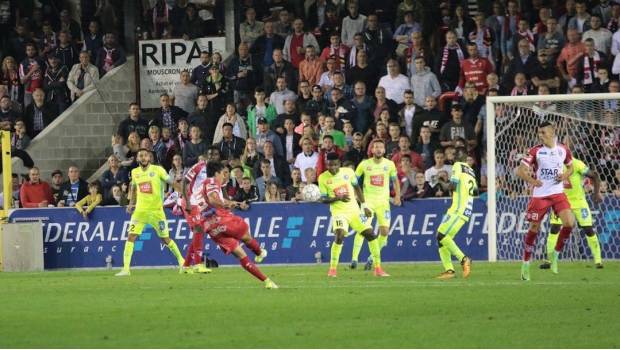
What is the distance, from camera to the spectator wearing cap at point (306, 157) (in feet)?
88.1

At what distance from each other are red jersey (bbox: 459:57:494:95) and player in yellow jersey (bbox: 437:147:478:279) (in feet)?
19.1

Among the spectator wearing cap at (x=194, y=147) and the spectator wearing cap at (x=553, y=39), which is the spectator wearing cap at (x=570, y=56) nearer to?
the spectator wearing cap at (x=553, y=39)

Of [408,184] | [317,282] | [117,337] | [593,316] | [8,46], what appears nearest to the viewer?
[117,337]

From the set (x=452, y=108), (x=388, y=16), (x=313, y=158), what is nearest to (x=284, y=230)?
(x=313, y=158)

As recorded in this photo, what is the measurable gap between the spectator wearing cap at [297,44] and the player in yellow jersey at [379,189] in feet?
19.7

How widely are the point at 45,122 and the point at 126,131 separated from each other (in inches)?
107

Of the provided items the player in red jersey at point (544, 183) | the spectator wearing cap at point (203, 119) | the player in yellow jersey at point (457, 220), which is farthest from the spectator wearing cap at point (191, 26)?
the player in red jersey at point (544, 183)

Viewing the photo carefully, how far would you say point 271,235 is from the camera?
1054 inches

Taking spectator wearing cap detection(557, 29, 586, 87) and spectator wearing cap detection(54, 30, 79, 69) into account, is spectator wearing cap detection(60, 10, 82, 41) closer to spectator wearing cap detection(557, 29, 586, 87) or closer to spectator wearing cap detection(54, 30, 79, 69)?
spectator wearing cap detection(54, 30, 79, 69)

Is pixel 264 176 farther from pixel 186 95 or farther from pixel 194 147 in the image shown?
pixel 186 95

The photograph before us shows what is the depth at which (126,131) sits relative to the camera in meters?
29.9

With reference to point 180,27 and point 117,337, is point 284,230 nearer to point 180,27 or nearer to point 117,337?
point 180,27

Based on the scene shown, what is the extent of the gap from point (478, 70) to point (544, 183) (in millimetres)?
7655

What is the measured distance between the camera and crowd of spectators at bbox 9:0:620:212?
2638cm
